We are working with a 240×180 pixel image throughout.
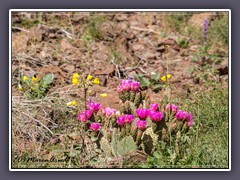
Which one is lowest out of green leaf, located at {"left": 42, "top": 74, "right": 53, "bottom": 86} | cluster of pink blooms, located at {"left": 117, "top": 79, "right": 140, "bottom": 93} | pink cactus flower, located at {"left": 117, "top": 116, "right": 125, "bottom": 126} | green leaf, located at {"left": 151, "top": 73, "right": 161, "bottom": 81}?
pink cactus flower, located at {"left": 117, "top": 116, "right": 125, "bottom": 126}

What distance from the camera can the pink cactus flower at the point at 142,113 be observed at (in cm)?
409

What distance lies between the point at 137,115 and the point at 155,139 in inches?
8.9

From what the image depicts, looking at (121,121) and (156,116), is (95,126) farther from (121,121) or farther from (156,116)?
(156,116)

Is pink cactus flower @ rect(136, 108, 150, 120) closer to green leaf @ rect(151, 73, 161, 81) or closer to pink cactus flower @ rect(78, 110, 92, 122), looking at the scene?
pink cactus flower @ rect(78, 110, 92, 122)

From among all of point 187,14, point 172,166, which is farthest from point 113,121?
point 187,14

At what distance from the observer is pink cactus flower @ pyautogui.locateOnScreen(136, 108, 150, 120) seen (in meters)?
4.09

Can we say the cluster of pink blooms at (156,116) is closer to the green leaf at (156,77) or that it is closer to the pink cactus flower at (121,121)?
the pink cactus flower at (121,121)

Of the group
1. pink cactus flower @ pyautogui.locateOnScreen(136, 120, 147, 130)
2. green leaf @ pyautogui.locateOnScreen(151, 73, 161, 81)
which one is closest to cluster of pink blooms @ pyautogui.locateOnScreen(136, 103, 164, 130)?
pink cactus flower @ pyautogui.locateOnScreen(136, 120, 147, 130)

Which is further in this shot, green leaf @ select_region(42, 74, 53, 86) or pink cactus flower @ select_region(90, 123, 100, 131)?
green leaf @ select_region(42, 74, 53, 86)

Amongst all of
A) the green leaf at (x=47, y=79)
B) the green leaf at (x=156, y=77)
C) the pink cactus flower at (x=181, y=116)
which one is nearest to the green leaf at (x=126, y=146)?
the pink cactus flower at (x=181, y=116)

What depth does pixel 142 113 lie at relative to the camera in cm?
409

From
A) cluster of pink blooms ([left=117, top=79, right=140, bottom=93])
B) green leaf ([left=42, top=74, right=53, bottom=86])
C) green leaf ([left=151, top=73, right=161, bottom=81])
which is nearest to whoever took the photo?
cluster of pink blooms ([left=117, top=79, right=140, bottom=93])

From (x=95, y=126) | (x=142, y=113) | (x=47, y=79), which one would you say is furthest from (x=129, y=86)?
(x=47, y=79)

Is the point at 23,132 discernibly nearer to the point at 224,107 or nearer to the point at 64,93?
the point at 64,93
